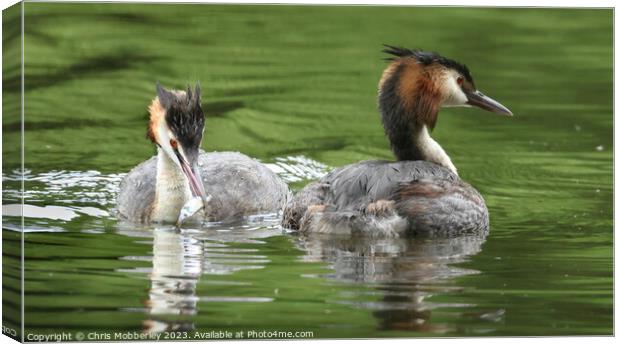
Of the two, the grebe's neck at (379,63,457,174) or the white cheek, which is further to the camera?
the white cheek

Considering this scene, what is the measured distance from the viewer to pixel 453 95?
39.9 feet

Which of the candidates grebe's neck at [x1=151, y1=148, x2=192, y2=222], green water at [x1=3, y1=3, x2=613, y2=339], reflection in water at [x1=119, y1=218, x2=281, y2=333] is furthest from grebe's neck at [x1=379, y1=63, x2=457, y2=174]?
grebe's neck at [x1=151, y1=148, x2=192, y2=222]

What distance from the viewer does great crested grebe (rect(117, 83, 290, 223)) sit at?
38.6ft

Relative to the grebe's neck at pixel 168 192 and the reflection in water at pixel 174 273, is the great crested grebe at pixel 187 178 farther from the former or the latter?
the reflection in water at pixel 174 273

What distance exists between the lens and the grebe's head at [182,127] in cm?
1173

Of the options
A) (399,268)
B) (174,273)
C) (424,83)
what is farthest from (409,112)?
(174,273)

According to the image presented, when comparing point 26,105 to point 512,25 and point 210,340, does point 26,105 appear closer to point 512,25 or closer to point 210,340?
point 210,340

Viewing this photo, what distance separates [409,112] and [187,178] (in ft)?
5.13

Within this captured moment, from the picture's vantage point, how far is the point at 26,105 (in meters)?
9.50

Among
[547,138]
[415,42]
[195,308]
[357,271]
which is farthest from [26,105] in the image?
[547,138]

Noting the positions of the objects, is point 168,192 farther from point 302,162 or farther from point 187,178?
point 302,162

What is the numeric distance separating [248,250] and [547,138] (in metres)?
3.27

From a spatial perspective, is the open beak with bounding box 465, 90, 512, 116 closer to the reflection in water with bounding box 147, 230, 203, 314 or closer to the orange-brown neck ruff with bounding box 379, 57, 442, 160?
the orange-brown neck ruff with bounding box 379, 57, 442, 160

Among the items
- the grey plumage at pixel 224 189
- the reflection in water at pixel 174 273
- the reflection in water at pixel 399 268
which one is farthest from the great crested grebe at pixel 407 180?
the reflection in water at pixel 174 273
